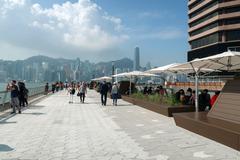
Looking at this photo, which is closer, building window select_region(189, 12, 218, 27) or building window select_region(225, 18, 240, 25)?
building window select_region(225, 18, 240, 25)

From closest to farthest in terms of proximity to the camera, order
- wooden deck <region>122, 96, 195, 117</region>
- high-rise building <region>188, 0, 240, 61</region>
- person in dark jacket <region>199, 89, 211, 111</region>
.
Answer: wooden deck <region>122, 96, 195, 117</region>
person in dark jacket <region>199, 89, 211, 111</region>
high-rise building <region>188, 0, 240, 61</region>

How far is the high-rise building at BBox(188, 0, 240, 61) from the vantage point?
211 ft

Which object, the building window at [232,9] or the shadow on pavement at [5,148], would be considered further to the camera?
the building window at [232,9]

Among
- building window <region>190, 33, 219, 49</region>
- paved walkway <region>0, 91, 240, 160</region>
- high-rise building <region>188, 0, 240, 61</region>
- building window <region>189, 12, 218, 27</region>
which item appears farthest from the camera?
building window <region>189, 12, 218, 27</region>

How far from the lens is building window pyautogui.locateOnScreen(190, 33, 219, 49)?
67.4m

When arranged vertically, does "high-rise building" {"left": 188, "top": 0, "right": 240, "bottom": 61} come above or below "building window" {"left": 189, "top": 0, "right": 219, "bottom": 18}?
below

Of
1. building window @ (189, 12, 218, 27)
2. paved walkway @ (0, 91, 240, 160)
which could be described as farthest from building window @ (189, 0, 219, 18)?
paved walkway @ (0, 91, 240, 160)

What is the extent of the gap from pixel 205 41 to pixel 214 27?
4.76 m

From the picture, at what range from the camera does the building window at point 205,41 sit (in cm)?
6743

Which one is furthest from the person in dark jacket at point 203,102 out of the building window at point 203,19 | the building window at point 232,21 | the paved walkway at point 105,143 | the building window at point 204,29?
the building window at point 203,19

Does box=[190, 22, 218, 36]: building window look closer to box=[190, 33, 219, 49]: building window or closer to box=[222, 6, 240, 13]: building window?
box=[190, 33, 219, 49]: building window

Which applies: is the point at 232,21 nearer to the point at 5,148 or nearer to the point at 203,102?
the point at 203,102

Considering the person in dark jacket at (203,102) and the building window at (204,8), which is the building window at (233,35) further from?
the person in dark jacket at (203,102)

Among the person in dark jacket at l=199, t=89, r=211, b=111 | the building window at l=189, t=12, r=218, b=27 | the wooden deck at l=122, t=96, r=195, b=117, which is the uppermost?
the building window at l=189, t=12, r=218, b=27
